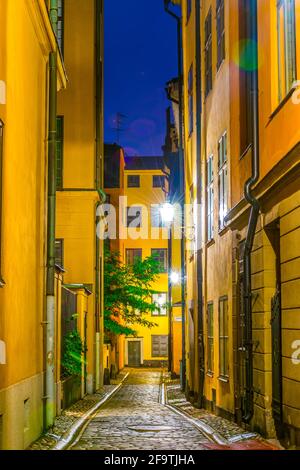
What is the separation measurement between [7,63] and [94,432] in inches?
259

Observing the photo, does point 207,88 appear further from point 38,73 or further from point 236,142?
point 38,73

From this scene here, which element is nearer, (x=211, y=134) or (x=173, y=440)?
(x=173, y=440)

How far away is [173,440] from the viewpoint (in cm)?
1204

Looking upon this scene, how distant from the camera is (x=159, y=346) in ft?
193

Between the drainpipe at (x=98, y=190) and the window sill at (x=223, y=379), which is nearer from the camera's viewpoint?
the window sill at (x=223, y=379)

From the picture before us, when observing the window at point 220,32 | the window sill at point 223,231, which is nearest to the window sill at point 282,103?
the window sill at point 223,231

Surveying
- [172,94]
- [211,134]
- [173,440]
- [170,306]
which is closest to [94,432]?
[173,440]

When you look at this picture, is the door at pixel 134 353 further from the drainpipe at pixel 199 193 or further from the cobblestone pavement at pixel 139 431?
the drainpipe at pixel 199 193

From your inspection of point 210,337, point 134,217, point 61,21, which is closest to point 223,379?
point 210,337

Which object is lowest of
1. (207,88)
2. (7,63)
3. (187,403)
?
(187,403)

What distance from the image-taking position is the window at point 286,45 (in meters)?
10.7

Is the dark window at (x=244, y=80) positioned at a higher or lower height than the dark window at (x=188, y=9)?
lower

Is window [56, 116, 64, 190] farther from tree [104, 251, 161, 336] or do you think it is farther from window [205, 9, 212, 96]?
tree [104, 251, 161, 336]

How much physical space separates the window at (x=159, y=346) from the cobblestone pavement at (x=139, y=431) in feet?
123
